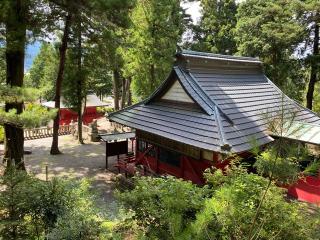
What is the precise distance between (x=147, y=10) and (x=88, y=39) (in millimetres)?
4200

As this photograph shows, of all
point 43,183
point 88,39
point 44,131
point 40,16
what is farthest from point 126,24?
point 44,131

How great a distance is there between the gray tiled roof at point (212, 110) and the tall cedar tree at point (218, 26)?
17.4m

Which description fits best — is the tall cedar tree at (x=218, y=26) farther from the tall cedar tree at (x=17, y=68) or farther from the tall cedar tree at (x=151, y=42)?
the tall cedar tree at (x=17, y=68)

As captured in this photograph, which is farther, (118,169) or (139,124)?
(118,169)

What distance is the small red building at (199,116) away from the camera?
10.9 m

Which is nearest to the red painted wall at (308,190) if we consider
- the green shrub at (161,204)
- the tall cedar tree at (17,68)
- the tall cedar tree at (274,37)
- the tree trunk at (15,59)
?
the green shrub at (161,204)

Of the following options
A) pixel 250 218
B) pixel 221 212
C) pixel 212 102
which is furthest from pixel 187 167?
pixel 221 212

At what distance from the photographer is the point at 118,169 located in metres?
15.0

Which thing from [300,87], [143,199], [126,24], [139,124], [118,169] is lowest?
[118,169]

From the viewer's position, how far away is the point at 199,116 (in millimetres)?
11820

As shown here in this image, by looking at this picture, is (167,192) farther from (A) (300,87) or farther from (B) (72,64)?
(A) (300,87)

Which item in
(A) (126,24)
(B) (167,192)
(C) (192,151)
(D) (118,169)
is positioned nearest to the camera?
(B) (167,192)

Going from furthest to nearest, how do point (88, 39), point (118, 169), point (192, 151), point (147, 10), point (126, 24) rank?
point (147, 10)
point (88, 39)
point (118, 169)
point (126, 24)
point (192, 151)

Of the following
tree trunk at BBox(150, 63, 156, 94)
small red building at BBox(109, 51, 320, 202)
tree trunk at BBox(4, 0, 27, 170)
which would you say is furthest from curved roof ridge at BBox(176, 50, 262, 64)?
tree trunk at BBox(150, 63, 156, 94)
